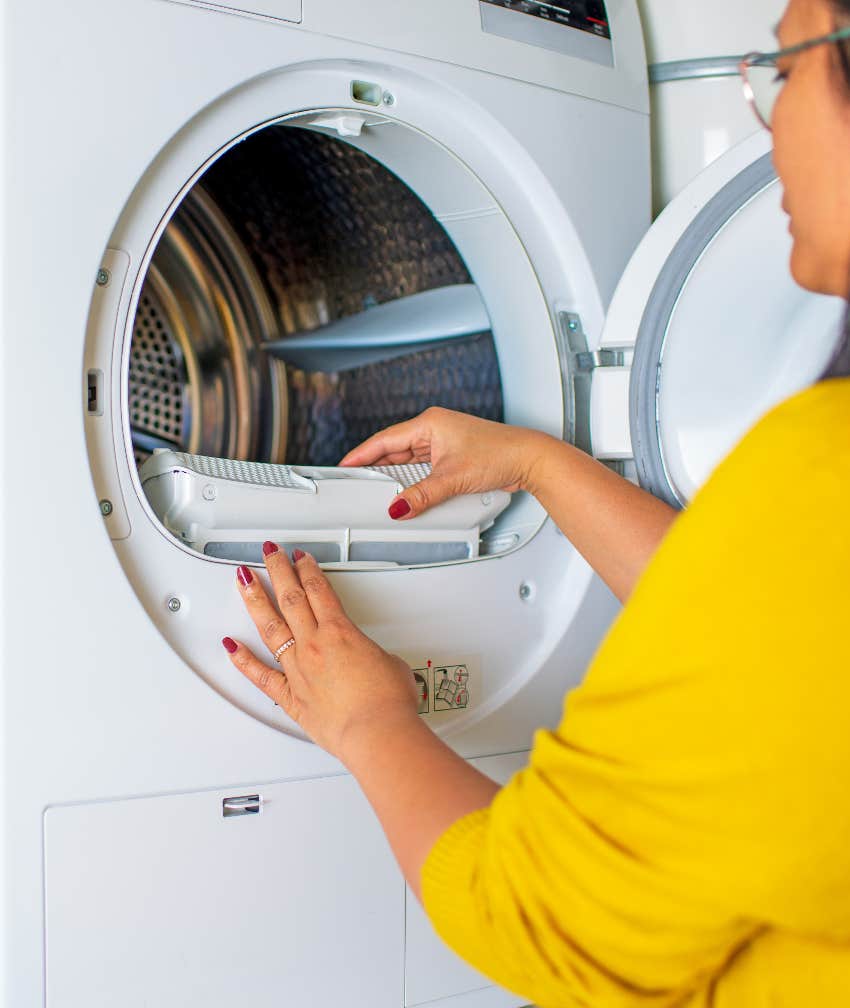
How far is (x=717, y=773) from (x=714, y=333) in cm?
63

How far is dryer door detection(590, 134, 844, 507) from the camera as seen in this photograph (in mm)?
1024

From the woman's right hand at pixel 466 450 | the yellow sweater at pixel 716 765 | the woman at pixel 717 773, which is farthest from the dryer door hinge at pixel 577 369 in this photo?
the yellow sweater at pixel 716 765

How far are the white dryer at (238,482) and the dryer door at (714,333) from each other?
10 cm

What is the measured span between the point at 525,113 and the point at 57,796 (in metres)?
0.78

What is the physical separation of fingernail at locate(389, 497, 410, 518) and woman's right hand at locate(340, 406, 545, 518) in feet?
0.05

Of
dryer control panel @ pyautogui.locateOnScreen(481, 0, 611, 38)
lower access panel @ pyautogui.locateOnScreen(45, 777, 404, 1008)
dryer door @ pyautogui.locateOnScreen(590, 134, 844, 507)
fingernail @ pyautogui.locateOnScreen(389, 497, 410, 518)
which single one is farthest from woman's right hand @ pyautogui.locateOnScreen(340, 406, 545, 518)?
dryer control panel @ pyautogui.locateOnScreen(481, 0, 611, 38)

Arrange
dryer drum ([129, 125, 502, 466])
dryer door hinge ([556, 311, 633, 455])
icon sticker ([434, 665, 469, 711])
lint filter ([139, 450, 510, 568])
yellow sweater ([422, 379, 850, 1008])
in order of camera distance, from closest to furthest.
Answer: yellow sweater ([422, 379, 850, 1008]), lint filter ([139, 450, 510, 568]), icon sticker ([434, 665, 469, 711]), dryer door hinge ([556, 311, 633, 455]), dryer drum ([129, 125, 502, 466])

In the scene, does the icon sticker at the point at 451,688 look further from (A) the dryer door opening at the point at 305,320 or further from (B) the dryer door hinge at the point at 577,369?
(B) the dryer door hinge at the point at 577,369

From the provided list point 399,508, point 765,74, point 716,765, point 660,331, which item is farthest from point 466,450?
point 716,765

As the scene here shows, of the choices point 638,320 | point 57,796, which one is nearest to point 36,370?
point 57,796

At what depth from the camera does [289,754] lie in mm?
921

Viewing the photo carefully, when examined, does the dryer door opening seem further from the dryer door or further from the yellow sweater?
the yellow sweater

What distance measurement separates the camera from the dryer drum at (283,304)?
4.01 ft

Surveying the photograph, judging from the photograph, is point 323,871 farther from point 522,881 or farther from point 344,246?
point 344,246
